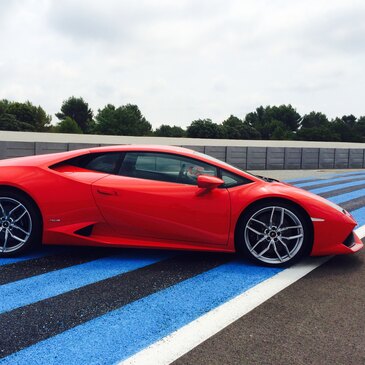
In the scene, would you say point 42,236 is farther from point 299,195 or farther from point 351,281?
point 351,281

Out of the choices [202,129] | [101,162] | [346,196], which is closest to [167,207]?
[101,162]

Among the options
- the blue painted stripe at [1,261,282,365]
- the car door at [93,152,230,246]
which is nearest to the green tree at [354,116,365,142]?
the car door at [93,152,230,246]

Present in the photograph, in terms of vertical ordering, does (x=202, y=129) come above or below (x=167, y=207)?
above

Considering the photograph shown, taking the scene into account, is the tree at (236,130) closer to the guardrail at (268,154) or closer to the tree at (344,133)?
the tree at (344,133)

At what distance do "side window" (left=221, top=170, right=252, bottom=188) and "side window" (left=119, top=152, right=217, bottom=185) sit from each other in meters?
0.11

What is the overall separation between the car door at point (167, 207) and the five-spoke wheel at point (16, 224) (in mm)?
757

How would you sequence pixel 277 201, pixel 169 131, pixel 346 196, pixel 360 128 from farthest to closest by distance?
pixel 360 128, pixel 169 131, pixel 346 196, pixel 277 201

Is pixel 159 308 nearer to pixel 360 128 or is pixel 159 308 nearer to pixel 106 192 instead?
pixel 106 192

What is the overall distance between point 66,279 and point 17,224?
967 mm

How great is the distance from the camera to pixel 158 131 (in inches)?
4119

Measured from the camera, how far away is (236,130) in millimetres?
94750

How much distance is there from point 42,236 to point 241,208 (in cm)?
212

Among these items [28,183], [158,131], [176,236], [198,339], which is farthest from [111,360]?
[158,131]

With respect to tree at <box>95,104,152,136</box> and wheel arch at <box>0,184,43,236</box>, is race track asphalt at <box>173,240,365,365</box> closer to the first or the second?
wheel arch at <box>0,184,43,236</box>
